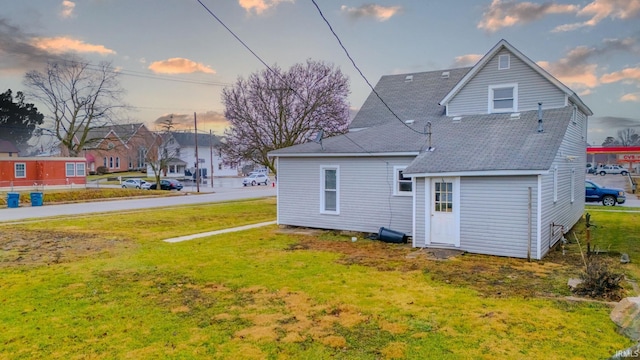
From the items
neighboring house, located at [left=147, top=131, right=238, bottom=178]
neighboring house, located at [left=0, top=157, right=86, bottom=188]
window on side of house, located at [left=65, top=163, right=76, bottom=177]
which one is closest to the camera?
neighboring house, located at [left=0, top=157, right=86, bottom=188]

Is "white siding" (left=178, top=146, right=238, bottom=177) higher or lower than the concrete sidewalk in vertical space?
higher

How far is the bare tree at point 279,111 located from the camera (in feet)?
83.4

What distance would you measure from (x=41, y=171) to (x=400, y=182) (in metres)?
42.0

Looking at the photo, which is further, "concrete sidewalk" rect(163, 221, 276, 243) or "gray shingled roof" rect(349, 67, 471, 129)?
"gray shingled roof" rect(349, 67, 471, 129)

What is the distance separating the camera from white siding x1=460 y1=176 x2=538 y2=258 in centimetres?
1056

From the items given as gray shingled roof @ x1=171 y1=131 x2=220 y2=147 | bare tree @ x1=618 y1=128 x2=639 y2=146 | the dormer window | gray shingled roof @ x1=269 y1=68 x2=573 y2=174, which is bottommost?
gray shingled roof @ x1=269 y1=68 x2=573 y2=174

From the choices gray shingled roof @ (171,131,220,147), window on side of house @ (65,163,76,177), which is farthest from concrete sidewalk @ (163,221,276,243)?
gray shingled roof @ (171,131,220,147)

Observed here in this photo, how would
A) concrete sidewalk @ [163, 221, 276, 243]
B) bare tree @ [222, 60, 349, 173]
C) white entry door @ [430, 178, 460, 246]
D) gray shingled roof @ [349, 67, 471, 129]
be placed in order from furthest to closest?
bare tree @ [222, 60, 349, 173], gray shingled roof @ [349, 67, 471, 129], concrete sidewalk @ [163, 221, 276, 243], white entry door @ [430, 178, 460, 246]

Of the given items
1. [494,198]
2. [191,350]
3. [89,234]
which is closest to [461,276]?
[494,198]

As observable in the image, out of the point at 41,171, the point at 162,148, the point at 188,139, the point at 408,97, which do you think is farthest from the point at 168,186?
the point at 408,97

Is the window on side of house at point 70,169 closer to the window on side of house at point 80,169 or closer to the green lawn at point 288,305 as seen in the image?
the window on side of house at point 80,169

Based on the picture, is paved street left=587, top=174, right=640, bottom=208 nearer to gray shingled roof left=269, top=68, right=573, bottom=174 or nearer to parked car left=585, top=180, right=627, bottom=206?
parked car left=585, top=180, right=627, bottom=206

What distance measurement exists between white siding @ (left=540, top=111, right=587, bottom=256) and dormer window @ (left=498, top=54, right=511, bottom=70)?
3186 millimetres

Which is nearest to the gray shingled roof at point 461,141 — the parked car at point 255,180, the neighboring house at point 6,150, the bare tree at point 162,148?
the bare tree at point 162,148
